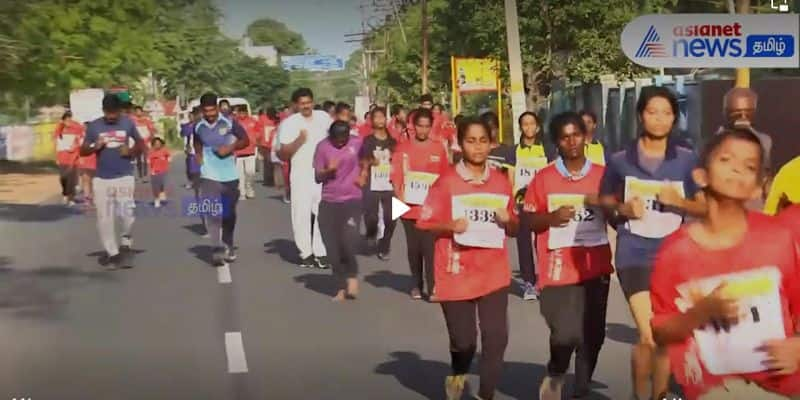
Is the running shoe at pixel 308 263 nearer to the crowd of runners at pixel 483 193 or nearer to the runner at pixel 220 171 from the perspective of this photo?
the crowd of runners at pixel 483 193

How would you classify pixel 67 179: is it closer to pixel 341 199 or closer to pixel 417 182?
pixel 341 199

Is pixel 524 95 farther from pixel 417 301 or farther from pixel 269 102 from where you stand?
pixel 417 301

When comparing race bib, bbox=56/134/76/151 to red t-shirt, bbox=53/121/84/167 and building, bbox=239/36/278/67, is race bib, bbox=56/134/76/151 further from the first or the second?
building, bbox=239/36/278/67

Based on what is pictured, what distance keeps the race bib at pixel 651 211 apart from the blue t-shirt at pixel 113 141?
165 centimetres

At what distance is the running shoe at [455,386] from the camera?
17.6ft

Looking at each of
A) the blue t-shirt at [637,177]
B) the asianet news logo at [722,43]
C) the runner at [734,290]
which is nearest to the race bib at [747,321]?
the runner at [734,290]

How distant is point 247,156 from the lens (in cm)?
550

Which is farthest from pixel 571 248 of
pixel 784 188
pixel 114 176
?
pixel 114 176

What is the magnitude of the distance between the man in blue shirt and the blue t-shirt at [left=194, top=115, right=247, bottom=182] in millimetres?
222

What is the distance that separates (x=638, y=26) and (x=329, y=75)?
3.16 ft

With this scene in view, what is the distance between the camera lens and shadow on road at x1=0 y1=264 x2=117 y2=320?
464 cm

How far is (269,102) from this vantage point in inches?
185

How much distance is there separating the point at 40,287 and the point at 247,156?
1048 mm

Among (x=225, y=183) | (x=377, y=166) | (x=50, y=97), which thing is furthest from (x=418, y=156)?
(x=50, y=97)
